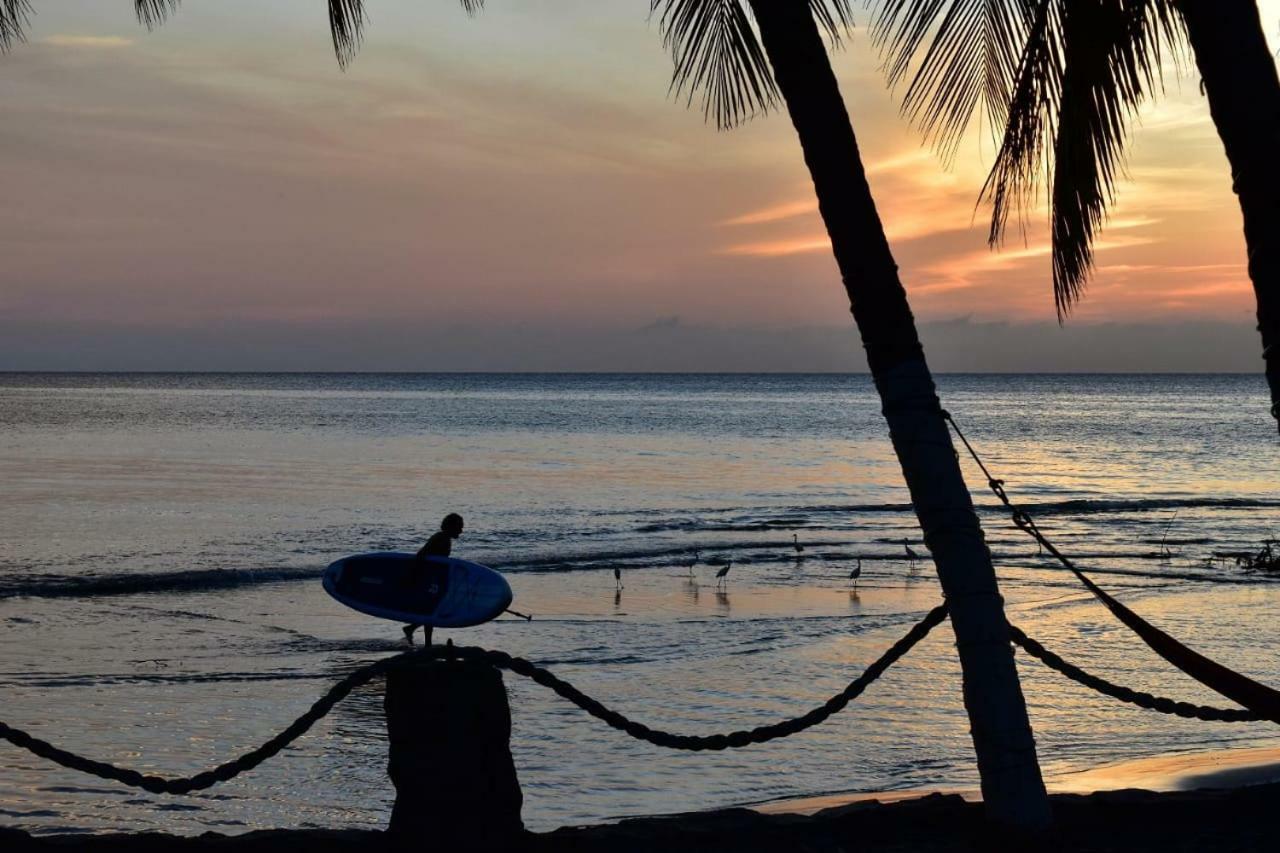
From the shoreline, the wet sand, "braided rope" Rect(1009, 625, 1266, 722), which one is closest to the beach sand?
the wet sand

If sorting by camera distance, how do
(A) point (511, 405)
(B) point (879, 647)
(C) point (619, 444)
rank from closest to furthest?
(B) point (879, 647), (C) point (619, 444), (A) point (511, 405)

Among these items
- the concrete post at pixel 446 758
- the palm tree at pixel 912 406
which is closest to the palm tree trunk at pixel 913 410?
the palm tree at pixel 912 406

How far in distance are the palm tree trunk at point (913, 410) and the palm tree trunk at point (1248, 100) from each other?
122 centimetres

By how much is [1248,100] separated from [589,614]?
529 inches

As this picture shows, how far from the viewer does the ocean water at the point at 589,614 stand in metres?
9.26

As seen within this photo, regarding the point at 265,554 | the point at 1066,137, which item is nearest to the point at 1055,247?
the point at 1066,137

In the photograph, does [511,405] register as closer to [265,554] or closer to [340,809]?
[265,554]

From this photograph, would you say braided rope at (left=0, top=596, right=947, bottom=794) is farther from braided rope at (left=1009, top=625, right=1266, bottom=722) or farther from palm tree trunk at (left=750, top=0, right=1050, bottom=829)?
braided rope at (left=1009, top=625, right=1266, bottom=722)

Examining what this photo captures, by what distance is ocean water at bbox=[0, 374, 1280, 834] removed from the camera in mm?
9258

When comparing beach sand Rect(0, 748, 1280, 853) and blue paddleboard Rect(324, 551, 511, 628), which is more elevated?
blue paddleboard Rect(324, 551, 511, 628)

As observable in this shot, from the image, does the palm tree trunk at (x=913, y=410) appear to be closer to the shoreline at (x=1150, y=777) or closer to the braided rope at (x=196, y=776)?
the braided rope at (x=196, y=776)

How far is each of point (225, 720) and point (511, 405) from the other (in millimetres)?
90335

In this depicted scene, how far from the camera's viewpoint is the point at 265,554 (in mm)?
23469

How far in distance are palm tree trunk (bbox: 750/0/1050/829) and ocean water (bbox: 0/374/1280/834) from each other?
402 centimetres
